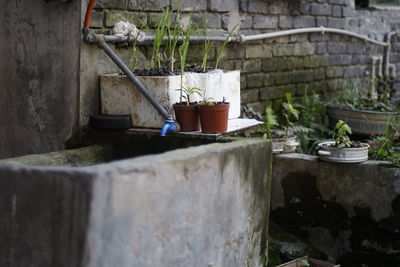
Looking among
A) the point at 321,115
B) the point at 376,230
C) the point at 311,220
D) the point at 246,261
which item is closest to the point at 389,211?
the point at 376,230

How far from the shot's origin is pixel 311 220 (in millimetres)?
5695

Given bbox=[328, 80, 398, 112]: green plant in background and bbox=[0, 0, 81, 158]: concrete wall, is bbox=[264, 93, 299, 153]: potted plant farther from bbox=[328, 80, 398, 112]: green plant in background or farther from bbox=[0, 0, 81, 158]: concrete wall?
bbox=[0, 0, 81, 158]: concrete wall

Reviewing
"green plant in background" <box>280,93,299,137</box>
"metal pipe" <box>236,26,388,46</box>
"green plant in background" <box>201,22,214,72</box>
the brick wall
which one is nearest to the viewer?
"green plant in background" <box>201,22,214,72</box>

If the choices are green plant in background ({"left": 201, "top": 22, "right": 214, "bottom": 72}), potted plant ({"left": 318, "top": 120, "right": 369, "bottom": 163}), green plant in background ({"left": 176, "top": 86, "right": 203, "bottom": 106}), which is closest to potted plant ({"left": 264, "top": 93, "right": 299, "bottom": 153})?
potted plant ({"left": 318, "top": 120, "right": 369, "bottom": 163})

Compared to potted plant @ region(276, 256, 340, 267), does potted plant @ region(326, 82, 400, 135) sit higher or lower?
higher

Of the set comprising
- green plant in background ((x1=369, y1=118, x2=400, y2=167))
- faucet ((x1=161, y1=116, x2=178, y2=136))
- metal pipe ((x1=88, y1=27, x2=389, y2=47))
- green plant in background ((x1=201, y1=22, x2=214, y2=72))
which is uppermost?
metal pipe ((x1=88, y1=27, x2=389, y2=47))

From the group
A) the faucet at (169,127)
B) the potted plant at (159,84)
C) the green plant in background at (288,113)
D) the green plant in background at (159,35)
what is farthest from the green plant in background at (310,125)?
the faucet at (169,127)

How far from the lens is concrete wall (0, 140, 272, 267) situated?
3156 millimetres

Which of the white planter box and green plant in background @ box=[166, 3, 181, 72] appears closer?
the white planter box

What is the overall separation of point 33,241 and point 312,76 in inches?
188

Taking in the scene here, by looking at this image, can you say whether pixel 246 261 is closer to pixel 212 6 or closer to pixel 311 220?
pixel 311 220

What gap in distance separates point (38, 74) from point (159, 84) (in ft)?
2.68

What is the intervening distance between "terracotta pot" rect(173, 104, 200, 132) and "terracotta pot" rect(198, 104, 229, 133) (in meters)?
0.06

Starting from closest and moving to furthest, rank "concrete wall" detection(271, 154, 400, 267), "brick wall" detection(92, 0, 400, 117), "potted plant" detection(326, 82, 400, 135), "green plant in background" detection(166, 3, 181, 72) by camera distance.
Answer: "green plant in background" detection(166, 3, 181, 72), "brick wall" detection(92, 0, 400, 117), "concrete wall" detection(271, 154, 400, 267), "potted plant" detection(326, 82, 400, 135)
